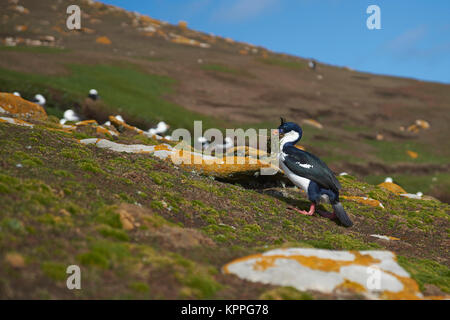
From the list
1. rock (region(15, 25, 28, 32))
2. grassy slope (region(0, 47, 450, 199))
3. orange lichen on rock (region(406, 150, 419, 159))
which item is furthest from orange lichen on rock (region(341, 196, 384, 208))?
rock (region(15, 25, 28, 32))

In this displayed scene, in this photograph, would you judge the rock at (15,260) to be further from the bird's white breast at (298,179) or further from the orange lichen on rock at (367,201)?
the orange lichen on rock at (367,201)

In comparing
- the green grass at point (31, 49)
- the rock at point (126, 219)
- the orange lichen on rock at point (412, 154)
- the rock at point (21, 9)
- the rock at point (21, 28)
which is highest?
the rock at point (21, 9)

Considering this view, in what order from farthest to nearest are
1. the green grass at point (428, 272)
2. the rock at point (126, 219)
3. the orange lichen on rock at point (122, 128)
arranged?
the orange lichen on rock at point (122, 128) → the green grass at point (428, 272) → the rock at point (126, 219)

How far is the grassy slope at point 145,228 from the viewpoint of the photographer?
7766 millimetres

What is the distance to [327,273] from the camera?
9219mm

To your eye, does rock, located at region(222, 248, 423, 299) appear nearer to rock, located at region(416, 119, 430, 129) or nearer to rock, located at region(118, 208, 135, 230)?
rock, located at region(118, 208, 135, 230)

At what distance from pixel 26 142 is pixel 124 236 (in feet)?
23.9

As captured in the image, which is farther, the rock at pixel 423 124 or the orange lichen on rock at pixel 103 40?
the orange lichen on rock at pixel 103 40

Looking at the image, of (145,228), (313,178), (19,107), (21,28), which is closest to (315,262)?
(145,228)

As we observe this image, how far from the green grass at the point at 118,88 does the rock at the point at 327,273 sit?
35.4m

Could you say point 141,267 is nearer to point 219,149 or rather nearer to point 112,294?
point 112,294

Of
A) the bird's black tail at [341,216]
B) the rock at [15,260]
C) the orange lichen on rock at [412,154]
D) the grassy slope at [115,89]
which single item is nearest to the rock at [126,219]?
the rock at [15,260]

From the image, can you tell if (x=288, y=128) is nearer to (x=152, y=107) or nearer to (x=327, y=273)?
(x=327, y=273)

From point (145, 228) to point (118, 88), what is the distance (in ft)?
151
